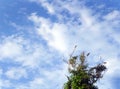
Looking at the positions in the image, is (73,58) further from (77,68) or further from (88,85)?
(88,85)

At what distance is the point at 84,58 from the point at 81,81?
12.7ft

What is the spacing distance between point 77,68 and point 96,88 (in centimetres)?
421

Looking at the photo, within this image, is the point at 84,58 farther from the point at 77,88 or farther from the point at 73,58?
the point at 77,88

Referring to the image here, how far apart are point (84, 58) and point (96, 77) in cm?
345

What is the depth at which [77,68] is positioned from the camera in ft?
158

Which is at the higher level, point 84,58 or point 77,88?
point 84,58

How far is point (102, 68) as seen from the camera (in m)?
49.8

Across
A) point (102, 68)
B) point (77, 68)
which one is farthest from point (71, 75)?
point (102, 68)

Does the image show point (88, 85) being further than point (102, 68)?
No

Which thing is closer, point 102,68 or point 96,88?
point 96,88

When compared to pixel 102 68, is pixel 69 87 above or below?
below

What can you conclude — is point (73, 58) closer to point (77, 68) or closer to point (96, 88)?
point (77, 68)

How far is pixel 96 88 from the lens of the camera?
46.6 meters

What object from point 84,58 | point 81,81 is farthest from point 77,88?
point 84,58
